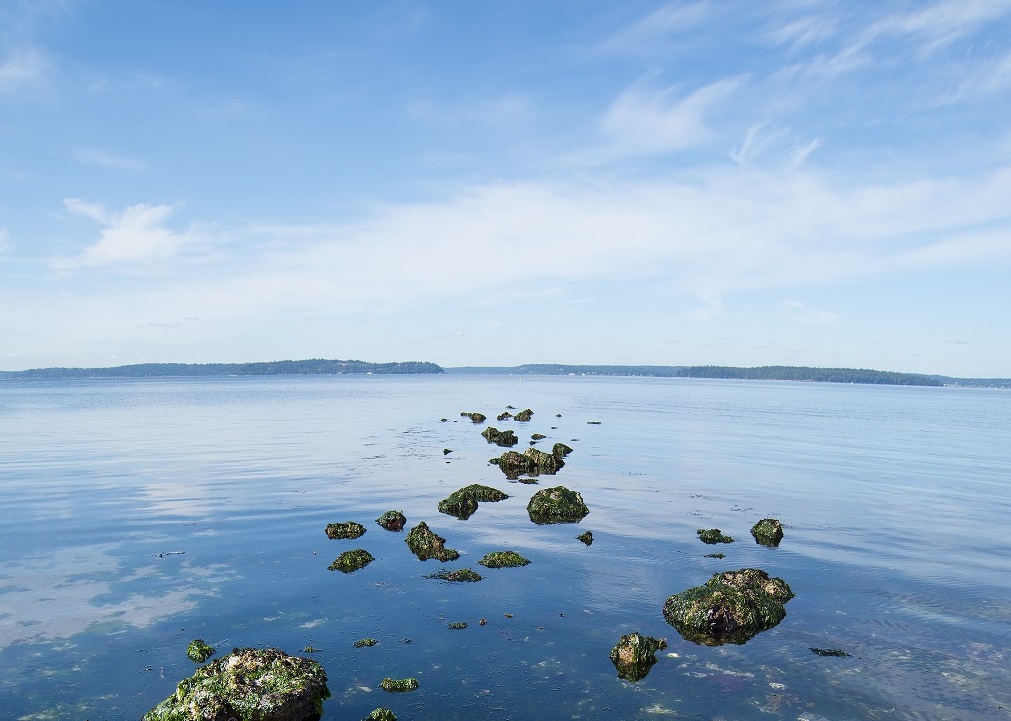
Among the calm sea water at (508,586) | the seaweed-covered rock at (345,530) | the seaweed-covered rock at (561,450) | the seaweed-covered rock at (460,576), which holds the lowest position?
the calm sea water at (508,586)

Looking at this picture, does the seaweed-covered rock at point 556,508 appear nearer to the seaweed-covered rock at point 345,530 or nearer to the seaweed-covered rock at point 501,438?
the seaweed-covered rock at point 345,530

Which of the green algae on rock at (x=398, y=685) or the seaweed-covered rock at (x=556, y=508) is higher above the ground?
the seaweed-covered rock at (x=556, y=508)

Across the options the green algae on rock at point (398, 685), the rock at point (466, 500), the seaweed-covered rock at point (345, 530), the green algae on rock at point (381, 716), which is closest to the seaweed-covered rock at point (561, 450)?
the rock at point (466, 500)

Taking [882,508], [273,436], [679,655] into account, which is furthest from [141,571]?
[273,436]

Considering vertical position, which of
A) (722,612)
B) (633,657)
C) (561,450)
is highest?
(561,450)

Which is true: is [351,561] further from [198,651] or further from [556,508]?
[556,508]

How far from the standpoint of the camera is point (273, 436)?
68.9 meters

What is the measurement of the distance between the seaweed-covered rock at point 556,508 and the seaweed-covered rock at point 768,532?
8.32m

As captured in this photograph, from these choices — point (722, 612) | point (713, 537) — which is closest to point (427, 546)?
point (722, 612)

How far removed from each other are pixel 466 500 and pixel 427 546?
823 cm

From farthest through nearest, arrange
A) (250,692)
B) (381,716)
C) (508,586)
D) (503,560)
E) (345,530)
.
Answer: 1. (345,530)
2. (503,560)
3. (508,586)
4. (250,692)
5. (381,716)

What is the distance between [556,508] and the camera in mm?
31906

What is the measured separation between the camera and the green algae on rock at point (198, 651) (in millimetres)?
16078

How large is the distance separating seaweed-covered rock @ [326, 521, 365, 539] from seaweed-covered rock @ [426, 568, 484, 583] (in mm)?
6488
